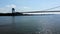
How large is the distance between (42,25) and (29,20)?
347 mm

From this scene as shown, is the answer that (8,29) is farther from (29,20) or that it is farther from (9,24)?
(29,20)

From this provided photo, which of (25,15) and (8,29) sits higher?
(25,15)

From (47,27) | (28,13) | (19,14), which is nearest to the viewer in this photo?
(19,14)

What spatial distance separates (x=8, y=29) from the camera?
→ 2.77 metres

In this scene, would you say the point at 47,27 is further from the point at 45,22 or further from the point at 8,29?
the point at 8,29

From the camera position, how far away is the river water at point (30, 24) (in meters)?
2.66

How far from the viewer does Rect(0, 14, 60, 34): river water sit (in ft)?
8.71

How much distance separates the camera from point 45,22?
296cm

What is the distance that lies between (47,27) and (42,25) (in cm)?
12

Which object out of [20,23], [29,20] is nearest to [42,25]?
[29,20]

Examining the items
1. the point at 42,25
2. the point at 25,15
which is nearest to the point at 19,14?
the point at 25,15

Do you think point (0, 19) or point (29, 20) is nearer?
point (0, 19)

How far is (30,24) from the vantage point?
307 centimetres

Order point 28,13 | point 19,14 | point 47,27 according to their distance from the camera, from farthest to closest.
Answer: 1. point 47,27
2. point 28,13
3. point 19,14
